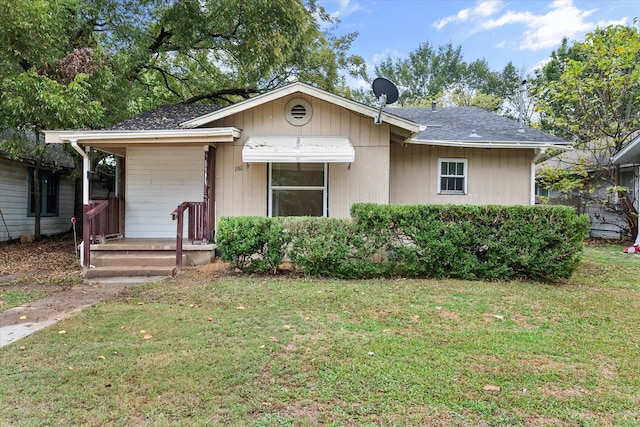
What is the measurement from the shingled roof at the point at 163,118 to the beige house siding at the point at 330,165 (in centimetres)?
159

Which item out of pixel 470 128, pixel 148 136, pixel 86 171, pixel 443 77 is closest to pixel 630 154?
pixel 470 128

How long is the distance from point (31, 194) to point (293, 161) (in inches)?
427

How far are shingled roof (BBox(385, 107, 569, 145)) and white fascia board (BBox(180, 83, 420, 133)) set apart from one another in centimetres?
123

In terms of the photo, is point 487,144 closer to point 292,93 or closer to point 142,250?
point 292,93

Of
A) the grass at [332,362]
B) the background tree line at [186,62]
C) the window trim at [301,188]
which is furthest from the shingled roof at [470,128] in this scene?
the grass at [332,362]

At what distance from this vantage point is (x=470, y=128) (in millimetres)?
10328

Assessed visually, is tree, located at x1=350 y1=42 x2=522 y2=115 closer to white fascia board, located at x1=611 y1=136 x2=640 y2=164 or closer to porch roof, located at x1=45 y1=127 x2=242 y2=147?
white fascia board, located at x1=611 y1=136 x2=640 y2=164

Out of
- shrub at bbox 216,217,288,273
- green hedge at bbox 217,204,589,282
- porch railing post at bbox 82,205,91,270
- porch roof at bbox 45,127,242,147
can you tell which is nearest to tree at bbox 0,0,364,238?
porch roof at bbox 45,127,242,147

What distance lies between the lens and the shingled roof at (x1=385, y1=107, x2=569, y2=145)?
30.3ft

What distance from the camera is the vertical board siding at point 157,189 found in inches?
360

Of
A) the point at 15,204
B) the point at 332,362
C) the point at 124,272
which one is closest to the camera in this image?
the point at 332,362

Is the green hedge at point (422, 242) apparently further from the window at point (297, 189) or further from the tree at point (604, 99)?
the tree at point (604, 99)

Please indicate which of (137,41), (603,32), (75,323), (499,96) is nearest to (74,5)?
(137,41)

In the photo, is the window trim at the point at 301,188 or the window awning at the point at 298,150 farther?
the window trim at the point at 301,188
